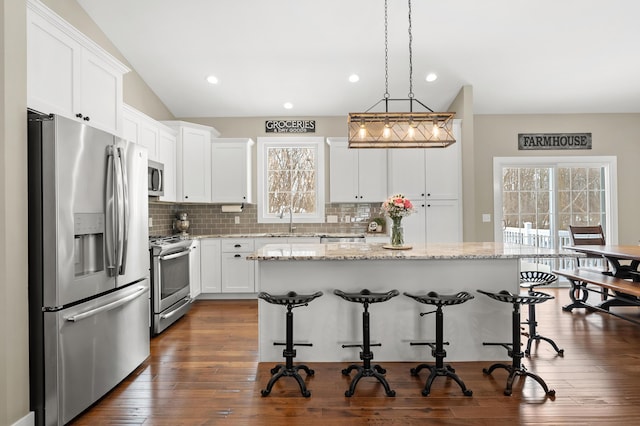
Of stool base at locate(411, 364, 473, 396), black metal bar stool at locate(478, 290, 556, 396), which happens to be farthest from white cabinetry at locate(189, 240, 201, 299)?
black metal bar stool at locate(478, 290, 556, 396)

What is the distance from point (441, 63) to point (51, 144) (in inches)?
164

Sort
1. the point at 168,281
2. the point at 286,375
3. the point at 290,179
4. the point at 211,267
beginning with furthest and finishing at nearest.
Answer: the point at 290,179 < the point at 211,267 < the point at 168,281 < the point at 286,375

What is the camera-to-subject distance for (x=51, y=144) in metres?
2.11

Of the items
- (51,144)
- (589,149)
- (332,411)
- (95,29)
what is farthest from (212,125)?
(589,149)

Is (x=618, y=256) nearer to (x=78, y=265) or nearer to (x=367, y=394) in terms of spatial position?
(x=367, y=394)

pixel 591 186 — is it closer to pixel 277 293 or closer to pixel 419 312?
pixel 419 312

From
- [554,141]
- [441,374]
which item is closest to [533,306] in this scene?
[441,374]

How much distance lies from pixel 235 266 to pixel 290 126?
89.7 inches

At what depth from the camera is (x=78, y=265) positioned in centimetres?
230

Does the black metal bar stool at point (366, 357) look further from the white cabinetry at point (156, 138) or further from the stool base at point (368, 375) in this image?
the white cabinetry at point (156, 138)

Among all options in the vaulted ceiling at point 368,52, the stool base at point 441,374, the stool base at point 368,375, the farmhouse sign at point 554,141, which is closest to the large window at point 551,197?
the farmhouse sign at point 554,141

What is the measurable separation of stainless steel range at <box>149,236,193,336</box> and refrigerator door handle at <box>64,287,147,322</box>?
33.3 inches

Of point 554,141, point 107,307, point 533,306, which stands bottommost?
point 533,306

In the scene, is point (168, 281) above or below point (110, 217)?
below
